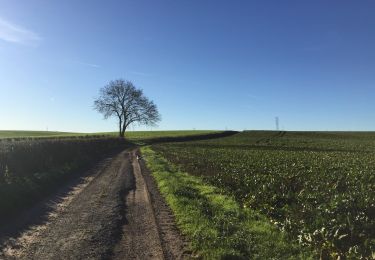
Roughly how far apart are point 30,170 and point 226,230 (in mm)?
17194

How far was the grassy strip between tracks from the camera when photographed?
9.13 meters

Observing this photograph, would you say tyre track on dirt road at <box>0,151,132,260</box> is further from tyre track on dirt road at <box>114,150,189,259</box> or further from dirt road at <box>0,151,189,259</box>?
tyre track on dirt road at <box>114,150,189,259</box>

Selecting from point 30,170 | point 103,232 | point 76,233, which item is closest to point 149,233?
point 103,232

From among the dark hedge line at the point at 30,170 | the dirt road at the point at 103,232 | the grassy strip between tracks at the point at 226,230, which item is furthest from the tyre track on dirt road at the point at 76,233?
the grassy strip between tracks at the point at 226,230

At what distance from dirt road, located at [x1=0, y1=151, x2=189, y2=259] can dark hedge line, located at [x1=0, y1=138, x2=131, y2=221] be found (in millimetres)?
1383

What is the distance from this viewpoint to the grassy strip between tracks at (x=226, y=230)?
30.0 ft

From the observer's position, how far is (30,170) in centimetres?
2492

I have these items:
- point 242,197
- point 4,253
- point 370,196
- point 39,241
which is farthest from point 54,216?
point 370,196

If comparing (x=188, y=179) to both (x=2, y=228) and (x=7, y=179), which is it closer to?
(x=7, y=179)

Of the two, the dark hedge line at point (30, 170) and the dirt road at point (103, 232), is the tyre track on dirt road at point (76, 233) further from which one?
the dark hedge line at point (30, 170)

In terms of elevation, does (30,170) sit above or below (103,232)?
above

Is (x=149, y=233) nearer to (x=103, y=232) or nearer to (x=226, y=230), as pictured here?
(x=103, y=232)

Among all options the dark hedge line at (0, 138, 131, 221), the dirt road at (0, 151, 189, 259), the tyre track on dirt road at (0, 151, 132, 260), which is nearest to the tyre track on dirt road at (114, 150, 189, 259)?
the dirt road at (0, 151, 189, 259)

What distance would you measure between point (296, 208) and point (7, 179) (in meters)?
13.1
